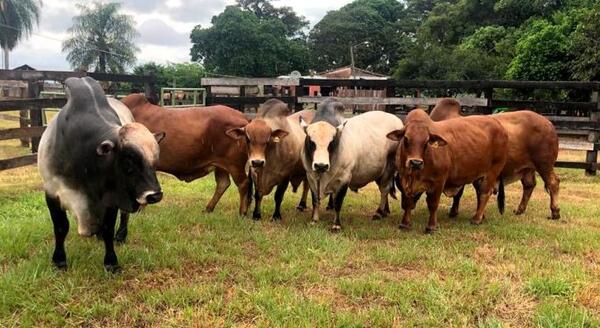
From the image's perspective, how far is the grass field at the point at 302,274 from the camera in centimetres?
399

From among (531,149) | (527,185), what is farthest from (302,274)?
(527,185)

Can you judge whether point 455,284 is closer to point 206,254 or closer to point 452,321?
point 452,321

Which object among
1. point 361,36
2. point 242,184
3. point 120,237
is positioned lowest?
point 120,237

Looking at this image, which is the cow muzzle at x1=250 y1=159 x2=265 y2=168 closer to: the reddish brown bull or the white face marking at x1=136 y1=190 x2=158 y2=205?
the reddish brown bull

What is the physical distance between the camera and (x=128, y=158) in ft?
13.7

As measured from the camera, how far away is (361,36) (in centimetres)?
6388

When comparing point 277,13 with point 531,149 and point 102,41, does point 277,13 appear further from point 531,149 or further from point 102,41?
point 531,149

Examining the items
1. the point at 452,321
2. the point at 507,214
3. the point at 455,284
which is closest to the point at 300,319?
the point at 452,321

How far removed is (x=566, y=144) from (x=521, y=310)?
29.4ft

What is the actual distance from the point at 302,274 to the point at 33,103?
682 cm

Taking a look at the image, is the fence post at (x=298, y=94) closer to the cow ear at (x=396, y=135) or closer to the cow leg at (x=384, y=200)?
the cow leg at (x=384, y=200)

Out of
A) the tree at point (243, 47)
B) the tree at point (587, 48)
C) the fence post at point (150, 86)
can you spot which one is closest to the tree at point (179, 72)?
the tree at point (243, 47)

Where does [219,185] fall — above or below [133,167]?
below

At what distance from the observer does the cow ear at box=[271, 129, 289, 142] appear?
6820mm
